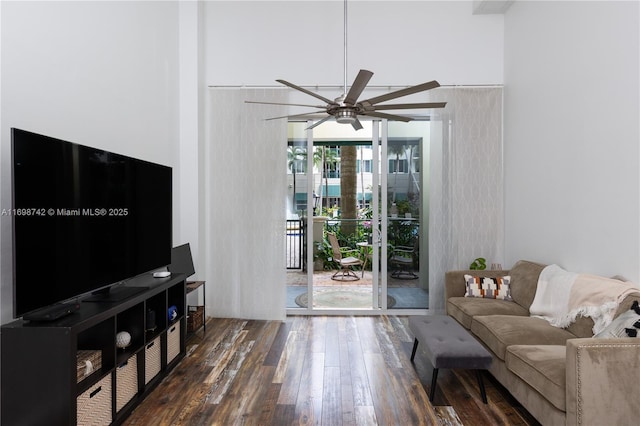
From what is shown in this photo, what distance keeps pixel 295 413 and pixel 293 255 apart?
2.65 m

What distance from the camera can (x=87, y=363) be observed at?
2.03 metres

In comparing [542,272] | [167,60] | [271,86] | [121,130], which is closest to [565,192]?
[542,272]

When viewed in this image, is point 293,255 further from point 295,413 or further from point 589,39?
point 589,39

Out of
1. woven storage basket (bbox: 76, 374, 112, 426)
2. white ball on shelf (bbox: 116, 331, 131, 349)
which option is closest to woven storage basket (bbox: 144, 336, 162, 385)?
white ball on shelf (bbox: 116, 331, 131, 349)

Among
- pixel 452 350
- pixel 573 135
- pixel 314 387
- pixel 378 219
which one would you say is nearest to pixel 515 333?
pixel 452 350

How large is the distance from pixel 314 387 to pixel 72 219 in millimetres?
1983

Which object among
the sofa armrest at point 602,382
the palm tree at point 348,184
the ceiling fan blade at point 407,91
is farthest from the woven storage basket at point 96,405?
the palm tree at point 348,184

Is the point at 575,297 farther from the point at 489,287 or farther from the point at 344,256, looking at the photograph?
the point at 344,256

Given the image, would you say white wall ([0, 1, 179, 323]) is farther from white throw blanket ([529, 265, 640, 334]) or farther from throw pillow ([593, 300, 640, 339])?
white throw blanket ([529, 265, 640, 334])

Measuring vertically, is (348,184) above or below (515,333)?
above

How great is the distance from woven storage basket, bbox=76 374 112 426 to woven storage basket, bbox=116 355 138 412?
0.37ft

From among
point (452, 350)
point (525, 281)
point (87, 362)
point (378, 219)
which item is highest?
point (378, 219)

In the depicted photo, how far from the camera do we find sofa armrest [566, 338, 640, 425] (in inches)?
73.5

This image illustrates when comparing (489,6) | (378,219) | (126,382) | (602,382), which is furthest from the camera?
(378,219)
